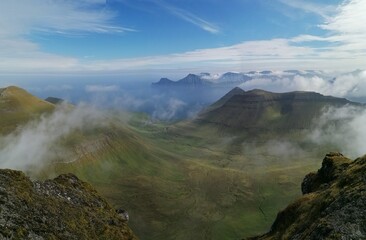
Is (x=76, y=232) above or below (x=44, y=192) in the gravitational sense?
below

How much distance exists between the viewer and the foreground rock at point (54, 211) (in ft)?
→ 206

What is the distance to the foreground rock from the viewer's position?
6288 centimetres

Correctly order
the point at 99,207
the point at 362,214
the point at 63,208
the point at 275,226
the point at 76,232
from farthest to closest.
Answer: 1. the point at 275,226
2. the point at 99,207
3. the point at 63,208
4. the point at 76,232
5. the point at 362,214

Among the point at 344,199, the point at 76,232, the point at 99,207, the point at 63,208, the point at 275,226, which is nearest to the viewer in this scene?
the point at 344,199

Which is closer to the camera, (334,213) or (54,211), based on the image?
(334,213)

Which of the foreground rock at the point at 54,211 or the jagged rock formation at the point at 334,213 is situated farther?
the foreground rock at the point at 54,211

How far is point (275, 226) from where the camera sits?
103 meters

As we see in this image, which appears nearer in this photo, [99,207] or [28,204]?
[28,204]

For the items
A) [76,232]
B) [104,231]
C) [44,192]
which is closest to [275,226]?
[104,231]

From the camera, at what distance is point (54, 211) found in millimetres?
74375

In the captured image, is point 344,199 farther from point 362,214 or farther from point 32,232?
point 32,232

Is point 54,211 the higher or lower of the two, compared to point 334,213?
lower

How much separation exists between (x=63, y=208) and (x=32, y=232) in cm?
1694

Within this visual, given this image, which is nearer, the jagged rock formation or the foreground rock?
the jagged rock formation
